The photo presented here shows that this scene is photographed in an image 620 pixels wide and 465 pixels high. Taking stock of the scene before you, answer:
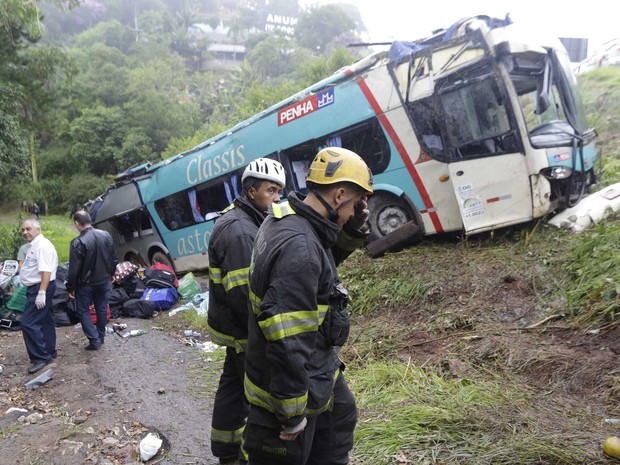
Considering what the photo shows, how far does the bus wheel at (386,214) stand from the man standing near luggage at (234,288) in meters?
3.99

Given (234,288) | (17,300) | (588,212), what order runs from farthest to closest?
(17,300)
(588,212)
(234,288)

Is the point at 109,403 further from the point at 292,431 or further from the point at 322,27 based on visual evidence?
the point at 322,27

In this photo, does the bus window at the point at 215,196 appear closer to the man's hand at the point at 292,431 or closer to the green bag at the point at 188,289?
the green bag at the point at 188,289

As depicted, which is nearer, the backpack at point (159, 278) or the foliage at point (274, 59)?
the backpack at point (159, 278)

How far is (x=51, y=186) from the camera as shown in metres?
29.4

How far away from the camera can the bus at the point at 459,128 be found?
5539 millimetres

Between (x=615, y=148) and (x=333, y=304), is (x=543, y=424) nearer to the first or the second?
(x=333, y=304)

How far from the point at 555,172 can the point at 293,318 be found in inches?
196

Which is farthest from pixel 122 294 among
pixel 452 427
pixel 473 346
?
pixel 452 427

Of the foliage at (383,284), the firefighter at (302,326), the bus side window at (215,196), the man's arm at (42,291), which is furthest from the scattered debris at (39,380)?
the bus side window at (215,196)

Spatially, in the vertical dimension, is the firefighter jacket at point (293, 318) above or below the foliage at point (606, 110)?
above

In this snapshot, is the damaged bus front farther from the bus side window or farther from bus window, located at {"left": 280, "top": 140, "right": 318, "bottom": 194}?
the bus side window

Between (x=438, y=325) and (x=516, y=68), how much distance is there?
341cm

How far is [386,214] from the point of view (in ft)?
22.0
